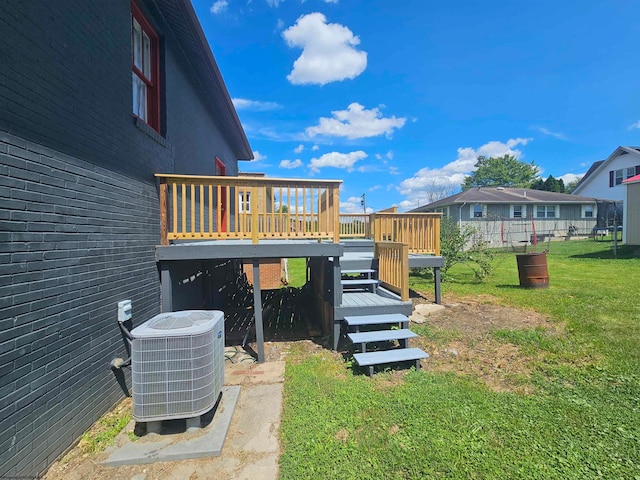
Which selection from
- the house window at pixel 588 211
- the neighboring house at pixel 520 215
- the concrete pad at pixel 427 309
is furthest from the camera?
the house window at pixel 588 211

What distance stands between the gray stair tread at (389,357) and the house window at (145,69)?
4.14 m

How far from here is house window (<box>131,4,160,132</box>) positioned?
3.77m

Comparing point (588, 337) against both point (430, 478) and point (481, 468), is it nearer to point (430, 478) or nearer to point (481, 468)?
point (481, 468)

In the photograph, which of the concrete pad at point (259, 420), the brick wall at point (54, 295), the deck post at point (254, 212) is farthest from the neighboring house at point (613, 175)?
the brick wall at point (54, 295)

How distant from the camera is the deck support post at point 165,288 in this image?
3.94 m

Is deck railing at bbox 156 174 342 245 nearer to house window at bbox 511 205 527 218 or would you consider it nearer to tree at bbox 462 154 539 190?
house window at bbox 511 205 527 218

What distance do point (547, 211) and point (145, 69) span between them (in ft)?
83.9

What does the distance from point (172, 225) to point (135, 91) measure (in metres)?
1.87

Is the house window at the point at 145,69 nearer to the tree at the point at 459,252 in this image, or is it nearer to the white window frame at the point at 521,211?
the tree at the point at 459,252

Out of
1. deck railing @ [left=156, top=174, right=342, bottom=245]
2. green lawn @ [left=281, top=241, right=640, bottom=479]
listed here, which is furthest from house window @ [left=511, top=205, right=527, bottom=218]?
deck railing @ [left=156, top=174, right=342, bottom=245]

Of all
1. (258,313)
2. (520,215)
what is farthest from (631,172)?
(258,313)

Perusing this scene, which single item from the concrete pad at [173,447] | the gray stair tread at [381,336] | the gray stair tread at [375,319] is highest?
the gray stair tread at [375,319]

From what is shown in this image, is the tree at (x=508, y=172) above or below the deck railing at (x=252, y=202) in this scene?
above

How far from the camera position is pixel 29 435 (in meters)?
1.90
